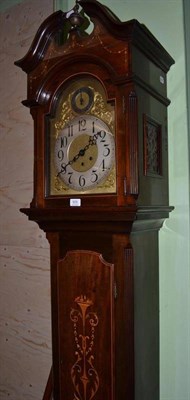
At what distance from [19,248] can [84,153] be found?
2.40 ft

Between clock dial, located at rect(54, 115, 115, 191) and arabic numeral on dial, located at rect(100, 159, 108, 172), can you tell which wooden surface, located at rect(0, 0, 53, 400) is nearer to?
clock dial, located at rect(54, 115, 115, 191)

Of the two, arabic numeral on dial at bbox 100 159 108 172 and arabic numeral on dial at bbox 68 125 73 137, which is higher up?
arabic numeral on dial at bbox 68 125 73 137

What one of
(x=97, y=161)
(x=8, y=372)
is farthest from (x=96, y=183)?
(x=8, y=372)

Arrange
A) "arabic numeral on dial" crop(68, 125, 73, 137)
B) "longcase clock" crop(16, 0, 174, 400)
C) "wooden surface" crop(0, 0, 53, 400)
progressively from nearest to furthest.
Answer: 1. "longcase clock" crop(16, 0, 174, 400)
2. "arabic numeral on dial" crop(68, 125, 73, 137)
3. "wooden surface" crop(0, 0, 53, 400)

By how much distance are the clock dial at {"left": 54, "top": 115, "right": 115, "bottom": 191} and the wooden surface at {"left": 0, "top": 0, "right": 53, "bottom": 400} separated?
0.51 meters

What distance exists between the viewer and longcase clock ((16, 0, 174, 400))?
0.84 m

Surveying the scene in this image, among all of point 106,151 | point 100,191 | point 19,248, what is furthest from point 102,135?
point 19,248

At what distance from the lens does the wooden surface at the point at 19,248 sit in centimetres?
142

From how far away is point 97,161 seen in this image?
0.91 metres

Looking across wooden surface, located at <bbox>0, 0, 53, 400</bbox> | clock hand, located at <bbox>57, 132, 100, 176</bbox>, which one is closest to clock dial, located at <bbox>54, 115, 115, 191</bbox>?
clock hand, located at <bbox>57, 132, 100, 176</bbox>

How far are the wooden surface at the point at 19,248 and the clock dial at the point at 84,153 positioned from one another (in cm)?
51

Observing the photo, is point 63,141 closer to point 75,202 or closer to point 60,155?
point 60,155

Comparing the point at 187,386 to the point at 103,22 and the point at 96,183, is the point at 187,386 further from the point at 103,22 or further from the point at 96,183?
the point at 103,22

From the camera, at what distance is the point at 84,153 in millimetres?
933
